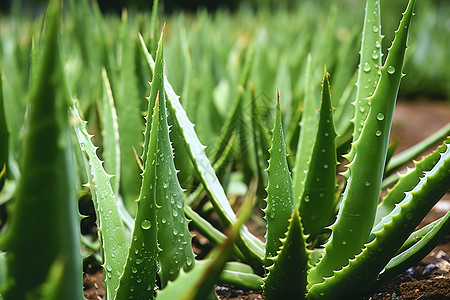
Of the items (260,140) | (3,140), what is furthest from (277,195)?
(3,140)

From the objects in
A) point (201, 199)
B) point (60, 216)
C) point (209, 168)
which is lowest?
point (201, 199)

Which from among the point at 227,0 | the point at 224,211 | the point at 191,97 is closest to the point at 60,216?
the point at 224,211

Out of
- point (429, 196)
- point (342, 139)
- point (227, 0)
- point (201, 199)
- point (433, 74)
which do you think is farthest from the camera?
point (227, 0)

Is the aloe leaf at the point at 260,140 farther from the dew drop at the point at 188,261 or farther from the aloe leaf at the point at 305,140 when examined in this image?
the dew drop at the point at 188,261

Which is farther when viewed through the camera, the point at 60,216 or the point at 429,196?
the point at 429,196

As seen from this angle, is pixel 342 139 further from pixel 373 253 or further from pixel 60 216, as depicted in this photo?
pixel 60 216

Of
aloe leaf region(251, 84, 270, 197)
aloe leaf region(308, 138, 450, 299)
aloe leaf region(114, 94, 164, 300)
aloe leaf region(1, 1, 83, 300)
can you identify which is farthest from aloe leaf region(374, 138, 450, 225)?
aloe leaf region(1, 1, 83, 300)

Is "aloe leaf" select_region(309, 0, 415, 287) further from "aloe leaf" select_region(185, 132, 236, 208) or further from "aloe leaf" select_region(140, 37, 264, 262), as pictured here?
"aloe leaf" select_region(185, 132, 236, 208)
